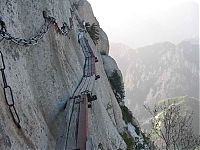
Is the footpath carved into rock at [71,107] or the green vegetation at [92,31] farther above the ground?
the green vegetation at [92,31]

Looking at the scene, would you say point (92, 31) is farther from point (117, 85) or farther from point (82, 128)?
point (82, 128)

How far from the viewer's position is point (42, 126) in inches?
497

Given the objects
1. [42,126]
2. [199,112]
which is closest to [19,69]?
[42,126]

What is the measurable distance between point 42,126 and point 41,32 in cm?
441

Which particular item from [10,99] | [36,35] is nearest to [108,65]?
[36,35]

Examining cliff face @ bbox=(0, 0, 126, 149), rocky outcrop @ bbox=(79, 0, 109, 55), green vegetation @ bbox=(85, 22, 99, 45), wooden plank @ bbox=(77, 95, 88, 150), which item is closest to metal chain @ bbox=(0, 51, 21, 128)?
cliff face @ bbox=(0, 0, 126, 149)

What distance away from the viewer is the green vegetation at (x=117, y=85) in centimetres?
4853

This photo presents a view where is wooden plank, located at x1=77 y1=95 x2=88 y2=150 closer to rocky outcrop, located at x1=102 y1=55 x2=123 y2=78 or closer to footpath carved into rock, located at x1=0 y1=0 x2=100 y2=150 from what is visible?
footpath carved into rock, located at x1=0 y1=0 x2=100 y2=150

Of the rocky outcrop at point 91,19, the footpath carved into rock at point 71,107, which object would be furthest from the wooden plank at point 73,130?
the rocky outcrop at point 91,19

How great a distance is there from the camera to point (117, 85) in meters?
49.8

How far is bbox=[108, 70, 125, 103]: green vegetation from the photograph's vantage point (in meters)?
48.5

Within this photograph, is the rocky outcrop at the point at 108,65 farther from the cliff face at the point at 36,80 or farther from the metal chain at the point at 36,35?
the cliff face at the point at 36,80

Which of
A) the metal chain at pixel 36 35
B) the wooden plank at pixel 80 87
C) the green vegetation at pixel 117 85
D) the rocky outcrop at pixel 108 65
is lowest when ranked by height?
the green vegetation at pixel 117 85

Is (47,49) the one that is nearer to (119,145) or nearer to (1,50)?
(1,50)
